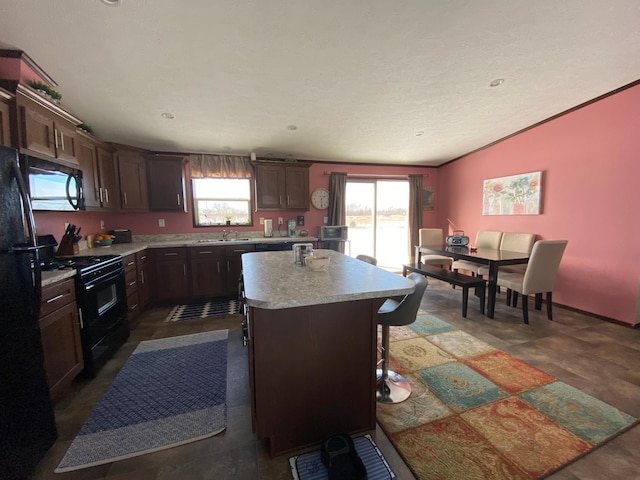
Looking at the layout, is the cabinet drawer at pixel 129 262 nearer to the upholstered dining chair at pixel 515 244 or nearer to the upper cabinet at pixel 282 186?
the upper cabinet at pixel 282 186

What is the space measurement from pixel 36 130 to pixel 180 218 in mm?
2321

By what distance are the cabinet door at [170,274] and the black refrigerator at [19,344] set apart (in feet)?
7.39

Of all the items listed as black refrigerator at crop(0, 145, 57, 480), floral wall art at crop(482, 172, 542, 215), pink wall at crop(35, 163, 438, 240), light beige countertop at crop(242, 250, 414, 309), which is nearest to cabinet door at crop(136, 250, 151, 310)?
pink wall at crop(35, 163, 438, 240)

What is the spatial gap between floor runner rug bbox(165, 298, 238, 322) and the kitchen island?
7.20ft

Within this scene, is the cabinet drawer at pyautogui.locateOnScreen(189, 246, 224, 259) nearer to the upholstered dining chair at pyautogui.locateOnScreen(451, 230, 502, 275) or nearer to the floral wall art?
the upholstered dining chair at pyautogui.locateOnScreen(451, 230, 502, 275)

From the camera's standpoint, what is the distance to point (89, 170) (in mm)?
2740

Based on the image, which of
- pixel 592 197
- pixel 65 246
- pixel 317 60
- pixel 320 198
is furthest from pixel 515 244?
pixel 65 246

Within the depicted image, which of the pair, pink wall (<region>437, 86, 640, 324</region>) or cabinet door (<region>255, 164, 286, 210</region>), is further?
cabinet door (<region>255, 164, 286, 210</region>)

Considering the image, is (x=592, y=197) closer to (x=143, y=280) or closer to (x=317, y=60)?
(x=317, y=60)

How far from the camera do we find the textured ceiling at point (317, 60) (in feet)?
5.48

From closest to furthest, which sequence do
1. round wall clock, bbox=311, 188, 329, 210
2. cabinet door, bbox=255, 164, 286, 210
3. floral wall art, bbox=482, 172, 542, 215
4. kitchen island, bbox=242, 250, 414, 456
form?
kitchen island, bbox=242, 250, 414, 456, floral wall art, bbox=482, 172, 542, 215, cabinet door, bbox=255, 164, 286, 210, round wall clock, bbox=311, 188, 329, 210

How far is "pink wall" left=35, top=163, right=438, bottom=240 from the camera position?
8.73 feet

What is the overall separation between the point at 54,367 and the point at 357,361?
6.47 ft

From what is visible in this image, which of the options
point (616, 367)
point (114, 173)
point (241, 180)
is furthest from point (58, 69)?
point (616, 367)
